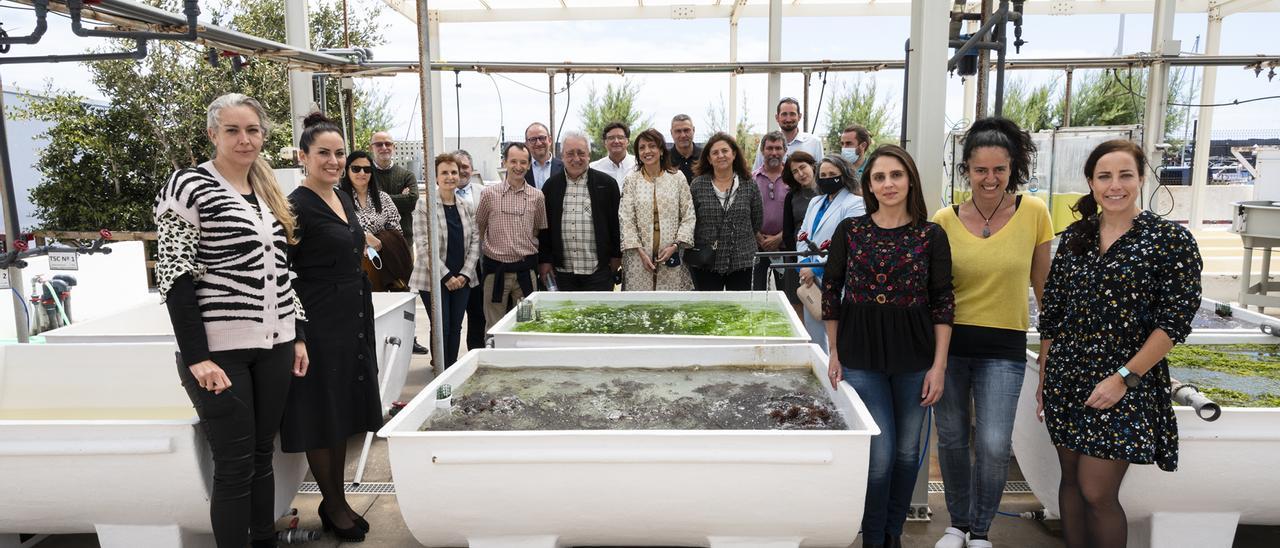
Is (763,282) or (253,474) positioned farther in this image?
(763,282)

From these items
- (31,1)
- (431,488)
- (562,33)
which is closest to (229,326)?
(431,488)

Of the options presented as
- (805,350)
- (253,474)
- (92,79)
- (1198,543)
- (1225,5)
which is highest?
(1225,5)

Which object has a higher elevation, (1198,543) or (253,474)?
(253,474)

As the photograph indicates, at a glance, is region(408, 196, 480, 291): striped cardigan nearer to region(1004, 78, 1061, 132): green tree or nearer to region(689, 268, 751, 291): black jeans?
region(689, 268, 751, 291): black jeans

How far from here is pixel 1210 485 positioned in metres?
2.20

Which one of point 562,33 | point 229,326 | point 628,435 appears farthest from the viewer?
point 562,33

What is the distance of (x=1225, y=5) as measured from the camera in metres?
11.6

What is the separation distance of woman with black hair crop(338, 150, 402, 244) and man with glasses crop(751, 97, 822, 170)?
266 centimetres

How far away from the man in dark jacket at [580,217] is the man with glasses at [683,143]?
0.78m

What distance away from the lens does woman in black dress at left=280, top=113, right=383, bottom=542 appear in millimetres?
2562

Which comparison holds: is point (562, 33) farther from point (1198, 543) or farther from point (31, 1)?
point (1198, 543)

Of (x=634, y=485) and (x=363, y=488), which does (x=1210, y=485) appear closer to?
(x=634, y=485)

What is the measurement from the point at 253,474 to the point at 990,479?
228 centimetres

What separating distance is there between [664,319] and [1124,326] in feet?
6.60
